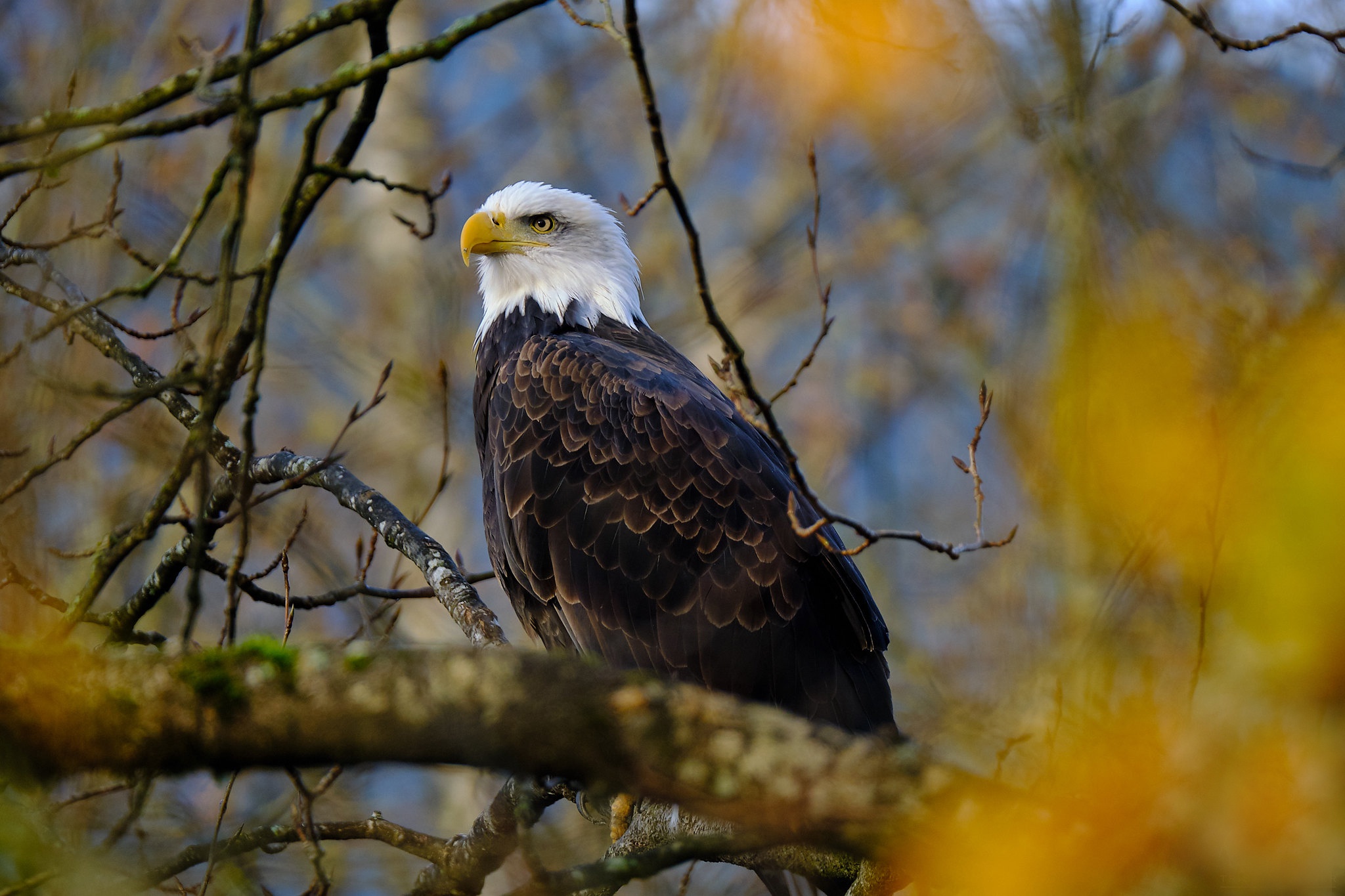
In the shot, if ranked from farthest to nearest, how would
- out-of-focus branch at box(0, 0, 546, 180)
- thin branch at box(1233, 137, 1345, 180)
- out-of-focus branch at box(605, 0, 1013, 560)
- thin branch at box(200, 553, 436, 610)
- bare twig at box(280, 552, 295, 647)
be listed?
1. thin branch at box(1233, 137, 1345, 180)
2. bare twig at box(280, 552, 295, 647)
3. thin branch at box(200, 553, 436, 610)
4. out-of-focus branch at box(0, 0, 546, 180)
5. out-of-focus branch at box(605, 0, 1013, 560)

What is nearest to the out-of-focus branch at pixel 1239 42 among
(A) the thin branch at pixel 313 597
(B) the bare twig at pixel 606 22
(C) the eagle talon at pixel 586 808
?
(B) the bare twig at pixel 606 22

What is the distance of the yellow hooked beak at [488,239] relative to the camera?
496 cm

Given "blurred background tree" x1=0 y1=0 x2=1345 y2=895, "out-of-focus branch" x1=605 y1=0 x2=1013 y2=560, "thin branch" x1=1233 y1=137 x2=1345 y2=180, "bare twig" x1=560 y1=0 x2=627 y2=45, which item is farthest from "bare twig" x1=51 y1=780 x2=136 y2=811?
"thin branch" x1=1233 y1=137 x2=1345 y2=180

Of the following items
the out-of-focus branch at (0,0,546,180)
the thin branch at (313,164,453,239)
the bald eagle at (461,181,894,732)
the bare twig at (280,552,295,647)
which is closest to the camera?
the out-of-focus branch at (0,0,546,180)

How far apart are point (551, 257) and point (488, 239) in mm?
292

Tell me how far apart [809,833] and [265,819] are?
236cm

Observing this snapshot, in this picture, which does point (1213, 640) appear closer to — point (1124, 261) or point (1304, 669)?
point (1304, 669)

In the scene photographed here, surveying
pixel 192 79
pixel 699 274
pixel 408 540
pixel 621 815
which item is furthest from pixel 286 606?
pixel 699 274

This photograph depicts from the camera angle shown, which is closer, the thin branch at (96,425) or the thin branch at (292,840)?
the thin branch at (96,425)

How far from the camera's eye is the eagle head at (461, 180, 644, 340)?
4980 millimetres

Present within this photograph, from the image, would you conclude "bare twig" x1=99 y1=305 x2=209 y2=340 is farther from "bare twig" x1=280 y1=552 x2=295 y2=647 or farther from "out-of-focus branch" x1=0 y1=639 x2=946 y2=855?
"out-of-focus branch" x1=0 y1=639 x2=946 y2=855

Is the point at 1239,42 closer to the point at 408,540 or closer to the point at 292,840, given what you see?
the point at 408,540

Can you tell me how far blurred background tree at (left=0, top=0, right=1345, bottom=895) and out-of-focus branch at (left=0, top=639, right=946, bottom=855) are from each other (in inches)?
5.4

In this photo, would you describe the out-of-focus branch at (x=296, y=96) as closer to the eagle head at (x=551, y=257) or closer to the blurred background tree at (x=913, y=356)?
the blurred background tree at (x=913, y=356)
